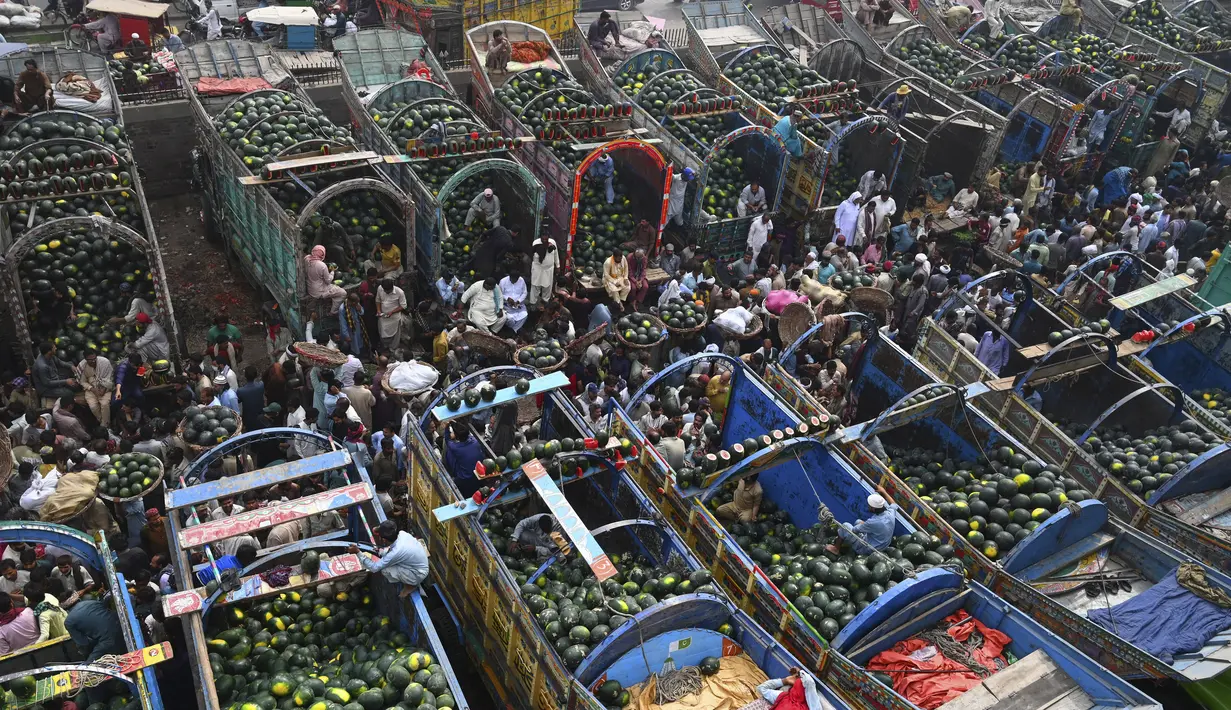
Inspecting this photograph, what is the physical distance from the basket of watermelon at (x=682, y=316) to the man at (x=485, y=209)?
3.35m

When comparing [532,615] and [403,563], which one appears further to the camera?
[403,563]

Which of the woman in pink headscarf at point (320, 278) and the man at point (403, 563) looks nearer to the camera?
the man at point (403, 563)

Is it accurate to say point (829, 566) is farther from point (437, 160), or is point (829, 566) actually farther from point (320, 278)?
point (437, 160)

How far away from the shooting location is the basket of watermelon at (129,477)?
1073cm

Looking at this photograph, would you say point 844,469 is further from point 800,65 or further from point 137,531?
point 800,65

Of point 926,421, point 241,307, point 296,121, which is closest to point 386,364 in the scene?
point 241,307

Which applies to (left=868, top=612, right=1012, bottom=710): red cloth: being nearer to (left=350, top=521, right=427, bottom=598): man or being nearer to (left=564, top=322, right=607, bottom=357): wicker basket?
(left=350, top=521, right=427, bottom=598): man

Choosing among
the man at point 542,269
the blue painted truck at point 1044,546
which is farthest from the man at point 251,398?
the blue painted truck at point 1044,546

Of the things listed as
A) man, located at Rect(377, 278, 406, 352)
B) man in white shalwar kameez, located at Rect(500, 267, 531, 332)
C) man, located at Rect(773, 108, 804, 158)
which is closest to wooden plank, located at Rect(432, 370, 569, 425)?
man, located at Rect(377, 278, 406, 352)

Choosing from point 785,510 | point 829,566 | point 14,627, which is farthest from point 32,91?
point 829,566

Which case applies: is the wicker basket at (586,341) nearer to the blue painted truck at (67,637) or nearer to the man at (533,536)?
the man at (533,536)

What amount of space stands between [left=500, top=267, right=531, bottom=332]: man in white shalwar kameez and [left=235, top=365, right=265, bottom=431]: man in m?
3.92

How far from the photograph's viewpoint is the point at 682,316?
14.7m

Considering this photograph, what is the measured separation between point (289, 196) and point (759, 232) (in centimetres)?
781
